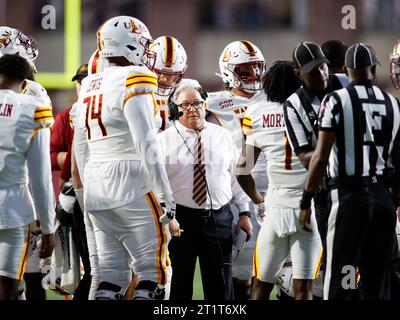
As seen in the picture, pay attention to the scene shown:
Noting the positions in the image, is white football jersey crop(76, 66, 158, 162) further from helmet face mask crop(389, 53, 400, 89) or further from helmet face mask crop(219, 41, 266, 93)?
helmet face mask crop(389, 53, 400, 89)

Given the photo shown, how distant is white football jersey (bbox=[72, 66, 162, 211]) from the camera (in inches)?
208

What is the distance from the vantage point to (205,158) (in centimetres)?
605

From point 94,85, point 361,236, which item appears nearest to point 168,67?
point 94,85

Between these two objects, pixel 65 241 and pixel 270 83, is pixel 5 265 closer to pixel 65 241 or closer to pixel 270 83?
pixel 65 241

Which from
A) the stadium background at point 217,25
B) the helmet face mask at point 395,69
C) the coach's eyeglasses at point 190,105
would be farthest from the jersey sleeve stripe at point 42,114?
the stadium background at point 217,25

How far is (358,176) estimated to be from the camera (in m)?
5.18

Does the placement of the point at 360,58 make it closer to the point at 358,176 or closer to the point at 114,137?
the point at 358,176

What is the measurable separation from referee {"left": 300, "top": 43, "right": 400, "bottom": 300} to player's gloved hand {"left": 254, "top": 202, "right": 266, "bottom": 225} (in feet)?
3.63

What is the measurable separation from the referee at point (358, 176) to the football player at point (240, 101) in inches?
57.7

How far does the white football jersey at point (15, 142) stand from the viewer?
5.24 metres

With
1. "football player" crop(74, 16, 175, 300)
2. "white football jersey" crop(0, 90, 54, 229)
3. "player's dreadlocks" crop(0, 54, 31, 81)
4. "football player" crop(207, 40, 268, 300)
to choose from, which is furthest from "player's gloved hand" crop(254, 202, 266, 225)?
"player's dreadlocks" crop(0, 54, 31, 81)

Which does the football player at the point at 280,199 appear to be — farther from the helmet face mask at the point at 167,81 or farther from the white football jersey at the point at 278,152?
the helmet face mask at the point at 167,81

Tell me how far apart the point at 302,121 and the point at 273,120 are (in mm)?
347
